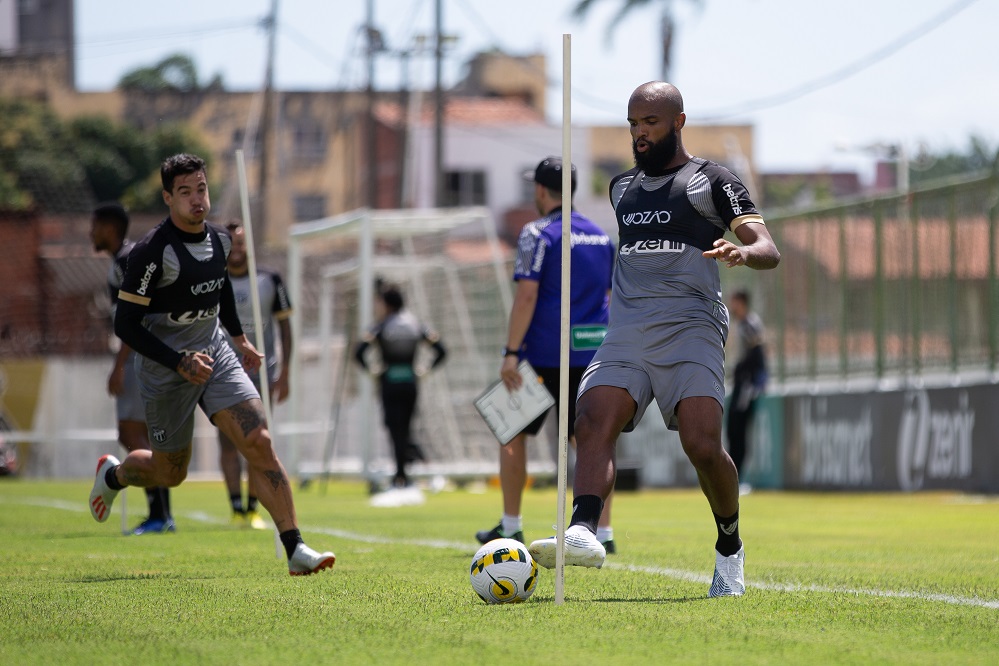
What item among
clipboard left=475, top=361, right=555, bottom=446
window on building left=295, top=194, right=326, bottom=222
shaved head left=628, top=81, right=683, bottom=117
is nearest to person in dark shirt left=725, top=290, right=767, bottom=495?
clipboard left=475, top=361, right=555, bottom=446

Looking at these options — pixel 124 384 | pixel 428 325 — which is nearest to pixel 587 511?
pixel 124 384

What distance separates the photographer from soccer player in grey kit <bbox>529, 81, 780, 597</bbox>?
6262mm

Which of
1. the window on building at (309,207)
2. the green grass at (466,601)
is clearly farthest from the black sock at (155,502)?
the window on building at (309,207)

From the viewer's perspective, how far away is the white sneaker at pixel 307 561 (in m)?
7.27

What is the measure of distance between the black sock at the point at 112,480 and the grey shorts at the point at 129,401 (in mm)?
2205

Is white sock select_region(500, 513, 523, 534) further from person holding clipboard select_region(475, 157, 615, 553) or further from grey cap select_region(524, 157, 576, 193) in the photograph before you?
grey cap select_region(524, 157, 576, 193)

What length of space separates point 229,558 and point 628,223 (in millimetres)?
3329

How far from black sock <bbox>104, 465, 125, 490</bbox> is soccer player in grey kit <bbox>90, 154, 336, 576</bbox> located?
2.42ft

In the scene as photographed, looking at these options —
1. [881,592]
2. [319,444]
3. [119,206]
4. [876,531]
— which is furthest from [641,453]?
[881,592]

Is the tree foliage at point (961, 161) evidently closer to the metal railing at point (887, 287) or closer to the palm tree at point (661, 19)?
the palm tree at point (661, 19)

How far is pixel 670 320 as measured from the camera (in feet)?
21.0

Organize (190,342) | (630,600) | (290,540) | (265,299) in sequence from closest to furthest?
1. (630,600)
2. (290,540)
3. (190,342)
4. (265,299)

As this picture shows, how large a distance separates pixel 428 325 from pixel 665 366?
17.2 metres

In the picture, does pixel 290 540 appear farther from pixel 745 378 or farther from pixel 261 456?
pixel 745 378
